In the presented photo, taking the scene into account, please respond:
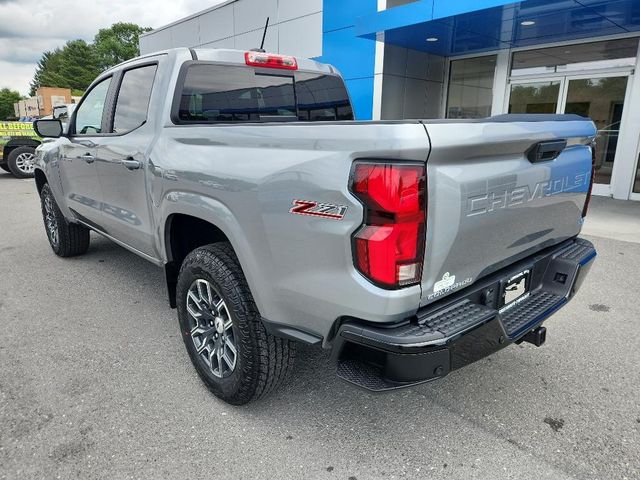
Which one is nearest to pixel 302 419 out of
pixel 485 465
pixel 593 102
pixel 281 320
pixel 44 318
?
pixel 281 320

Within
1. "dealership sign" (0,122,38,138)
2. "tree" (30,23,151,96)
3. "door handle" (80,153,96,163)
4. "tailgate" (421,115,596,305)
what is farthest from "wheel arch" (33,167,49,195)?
"tree" (30,23,151,96)

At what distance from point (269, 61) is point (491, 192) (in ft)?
7.03

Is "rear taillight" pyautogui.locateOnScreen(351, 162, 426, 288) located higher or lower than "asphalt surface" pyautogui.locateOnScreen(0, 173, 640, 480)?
higher

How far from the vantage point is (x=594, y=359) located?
3.08m

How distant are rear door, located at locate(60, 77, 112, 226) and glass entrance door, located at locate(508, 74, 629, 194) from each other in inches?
368

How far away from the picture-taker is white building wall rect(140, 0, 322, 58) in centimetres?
1330

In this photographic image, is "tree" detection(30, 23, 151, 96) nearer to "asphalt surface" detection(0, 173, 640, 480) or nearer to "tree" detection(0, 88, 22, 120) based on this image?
"tree" detection(0, 88, 22, 120)

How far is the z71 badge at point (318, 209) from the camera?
1.73 metres

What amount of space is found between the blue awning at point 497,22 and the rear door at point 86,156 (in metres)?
6.66

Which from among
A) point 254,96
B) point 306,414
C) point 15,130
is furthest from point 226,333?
point 15,130

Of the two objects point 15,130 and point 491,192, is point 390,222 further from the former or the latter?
point 15,130

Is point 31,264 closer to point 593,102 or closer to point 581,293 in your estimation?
point 581,293

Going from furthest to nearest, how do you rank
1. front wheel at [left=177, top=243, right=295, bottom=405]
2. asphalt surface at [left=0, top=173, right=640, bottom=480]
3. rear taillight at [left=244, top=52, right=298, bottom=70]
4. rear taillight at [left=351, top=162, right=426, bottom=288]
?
rear taillight at [left=244, top=52, right=298, bottom=70] → front wheel at [left=177, top=243, right=295, bottom=405] → asphalt surface at [left=0, top=173, right=640, bottom=480] → rear taillight at [left=351, top=162, right=426, bottom=288]

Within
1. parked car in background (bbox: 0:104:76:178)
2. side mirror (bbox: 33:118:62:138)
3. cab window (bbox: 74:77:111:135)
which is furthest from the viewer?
parked car in background (bbox: 0:104:76:178)
